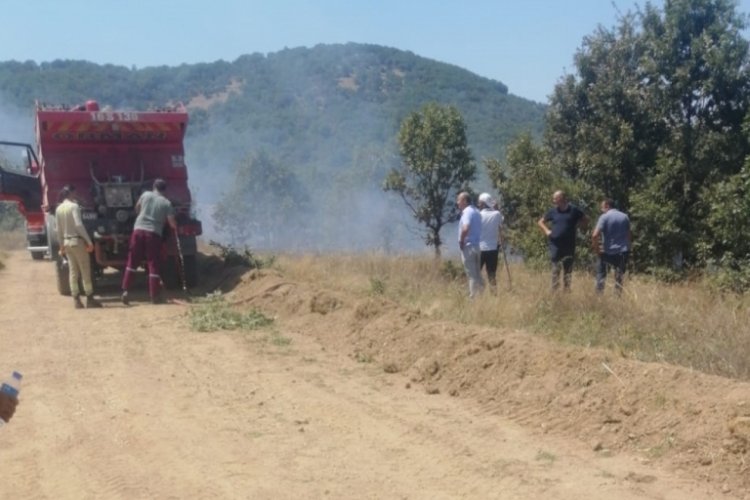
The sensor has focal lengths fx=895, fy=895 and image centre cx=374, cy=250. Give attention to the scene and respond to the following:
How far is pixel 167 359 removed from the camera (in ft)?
28.1

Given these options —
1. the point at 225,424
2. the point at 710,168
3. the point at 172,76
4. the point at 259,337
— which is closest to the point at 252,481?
the point at 225,424

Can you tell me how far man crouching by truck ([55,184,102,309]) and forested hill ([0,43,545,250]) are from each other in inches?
1984

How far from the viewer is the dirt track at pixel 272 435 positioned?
5020mm

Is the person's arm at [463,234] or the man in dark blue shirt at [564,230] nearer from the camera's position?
the person's arm at [463,234]

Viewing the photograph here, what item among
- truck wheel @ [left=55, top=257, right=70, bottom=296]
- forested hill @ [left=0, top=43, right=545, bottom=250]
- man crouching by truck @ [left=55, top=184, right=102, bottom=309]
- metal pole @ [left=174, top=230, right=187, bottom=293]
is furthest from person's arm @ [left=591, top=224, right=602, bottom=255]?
forested hill @ [left=0, top=43, right=545, bottom=250]

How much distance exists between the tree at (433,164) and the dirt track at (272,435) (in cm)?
1467

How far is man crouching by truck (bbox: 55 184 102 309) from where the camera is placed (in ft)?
39.5

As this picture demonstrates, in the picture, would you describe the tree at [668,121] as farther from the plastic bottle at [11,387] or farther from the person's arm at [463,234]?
the plastic bottle at [11,387]

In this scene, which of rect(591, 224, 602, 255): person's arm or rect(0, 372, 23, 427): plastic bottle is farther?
rect(591, 224, 602, 255): person's arm

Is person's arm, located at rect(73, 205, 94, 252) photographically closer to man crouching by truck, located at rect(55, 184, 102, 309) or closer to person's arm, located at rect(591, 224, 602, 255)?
man crouching by truck, located at rect(55, 184, 102, 309)

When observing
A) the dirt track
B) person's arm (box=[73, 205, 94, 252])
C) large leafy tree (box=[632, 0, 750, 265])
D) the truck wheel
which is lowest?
the dirt track

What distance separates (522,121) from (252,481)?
7983cm

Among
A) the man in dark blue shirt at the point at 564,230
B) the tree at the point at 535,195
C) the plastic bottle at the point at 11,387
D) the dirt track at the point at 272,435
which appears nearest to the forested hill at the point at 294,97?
the tree at the point at 535,195

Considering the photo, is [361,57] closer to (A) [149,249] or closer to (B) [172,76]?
(B) [172,76]
